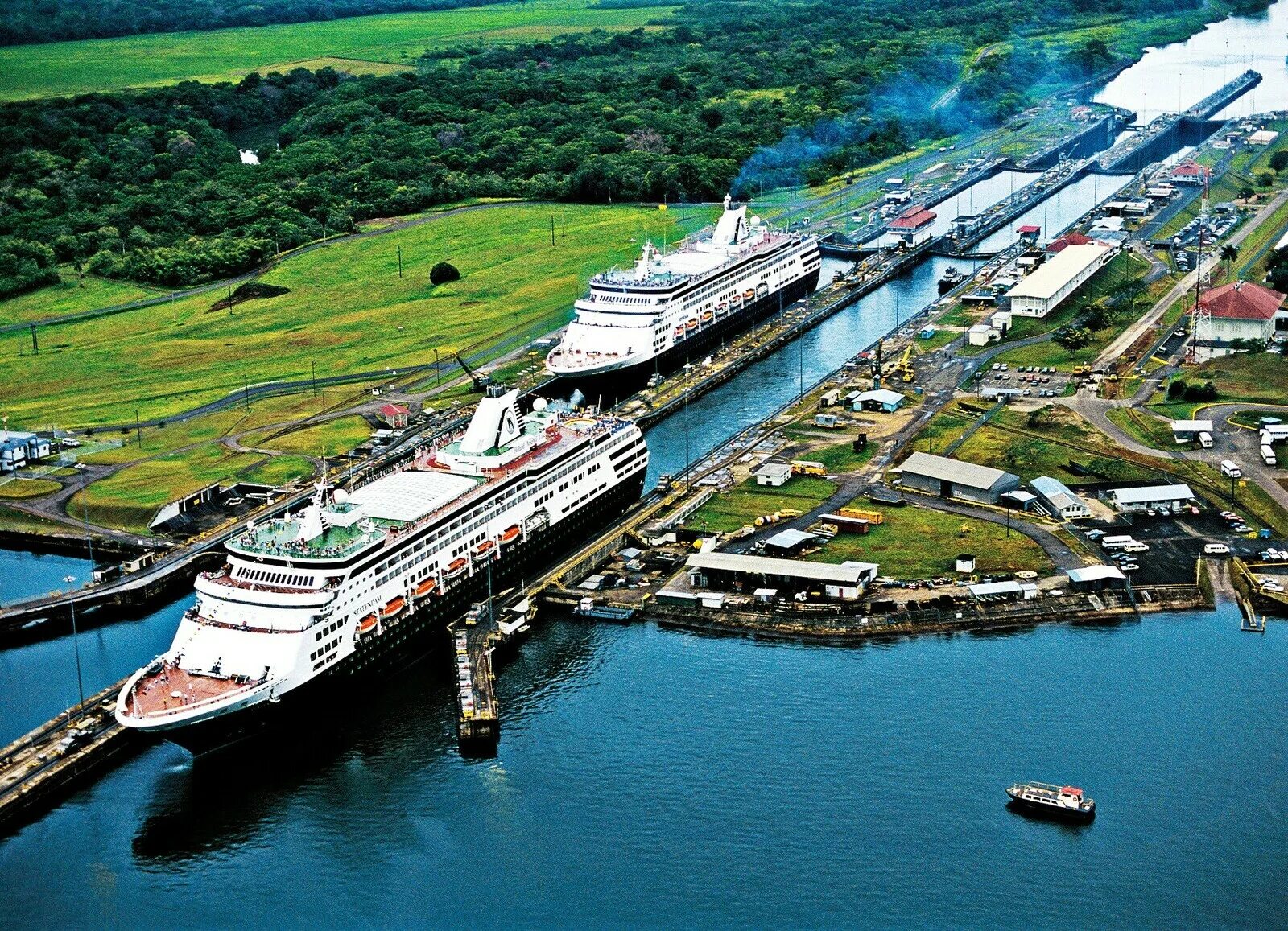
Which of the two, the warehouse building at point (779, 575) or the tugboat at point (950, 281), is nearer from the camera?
the warehouse building at point (779, 575)

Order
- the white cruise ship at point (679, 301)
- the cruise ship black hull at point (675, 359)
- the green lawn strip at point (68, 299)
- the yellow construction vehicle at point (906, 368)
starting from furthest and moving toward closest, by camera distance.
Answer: the green lawn strip at point (68, 299) → the white cruise ship at point (679, 301) → the cruise ship black hull at point (675, 359) → the yellow construction vehicle at point (906, 368)

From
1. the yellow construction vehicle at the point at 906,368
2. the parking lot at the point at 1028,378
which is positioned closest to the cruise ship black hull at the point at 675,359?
the yellow construction vehicle at the point at 906,368

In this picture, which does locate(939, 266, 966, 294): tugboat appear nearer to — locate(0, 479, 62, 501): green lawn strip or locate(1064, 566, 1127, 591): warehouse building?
locate(1064, 566, 1127, 591): warehouse building

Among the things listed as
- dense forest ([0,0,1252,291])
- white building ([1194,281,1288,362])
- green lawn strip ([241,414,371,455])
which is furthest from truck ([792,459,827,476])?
dense forest ([0,0,1252,291])

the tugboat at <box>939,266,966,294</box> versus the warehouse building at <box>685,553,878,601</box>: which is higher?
the tugboat at <box>939,266,966,294</box>

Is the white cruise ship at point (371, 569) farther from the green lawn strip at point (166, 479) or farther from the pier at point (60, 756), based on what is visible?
the green lawn strip at point (166, 479)

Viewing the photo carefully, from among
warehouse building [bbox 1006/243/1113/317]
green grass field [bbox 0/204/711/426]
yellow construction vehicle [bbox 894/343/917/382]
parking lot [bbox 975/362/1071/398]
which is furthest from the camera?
warehouse building [bbox 1006/243/1113/317]
